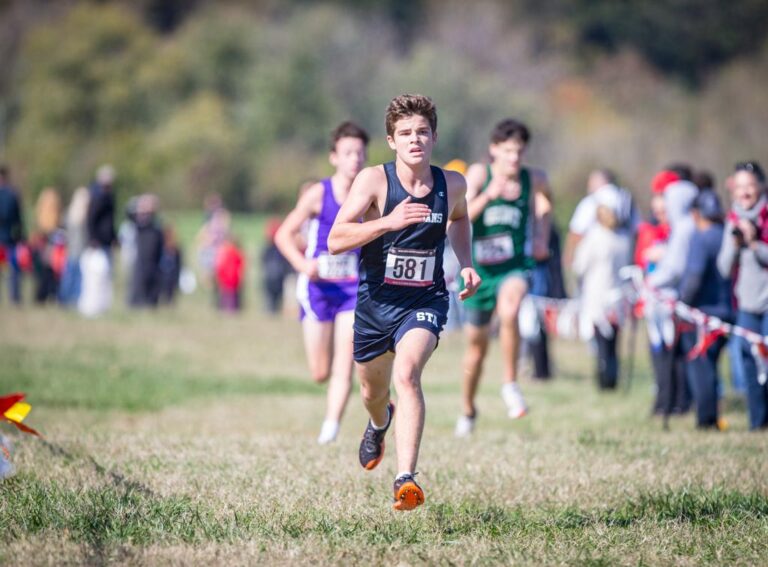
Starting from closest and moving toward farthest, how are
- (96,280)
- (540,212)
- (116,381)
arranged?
1. (540,212)
2. (116,381)
3. (96,280)

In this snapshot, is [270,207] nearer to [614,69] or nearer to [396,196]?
[614,69]

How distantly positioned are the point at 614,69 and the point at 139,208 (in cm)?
5337

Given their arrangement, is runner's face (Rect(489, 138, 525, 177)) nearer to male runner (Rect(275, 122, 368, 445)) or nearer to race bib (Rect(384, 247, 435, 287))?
male runner (Rect(275, 122, 368, 445))

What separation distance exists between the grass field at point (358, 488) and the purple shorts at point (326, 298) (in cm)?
106

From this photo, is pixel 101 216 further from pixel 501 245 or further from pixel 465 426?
pixel 501 245

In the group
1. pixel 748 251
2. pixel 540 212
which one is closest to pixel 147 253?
pixel 540 212

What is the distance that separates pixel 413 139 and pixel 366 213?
20.1 inches

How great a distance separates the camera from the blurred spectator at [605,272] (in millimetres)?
15094

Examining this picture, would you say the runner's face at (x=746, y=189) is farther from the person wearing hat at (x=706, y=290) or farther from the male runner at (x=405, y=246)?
the male runner at (x=405, y=246)

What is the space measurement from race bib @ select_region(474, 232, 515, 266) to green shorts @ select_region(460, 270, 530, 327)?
13cm

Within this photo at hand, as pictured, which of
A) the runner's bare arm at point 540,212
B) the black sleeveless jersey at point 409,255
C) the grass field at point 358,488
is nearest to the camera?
the grass field at point 358,488

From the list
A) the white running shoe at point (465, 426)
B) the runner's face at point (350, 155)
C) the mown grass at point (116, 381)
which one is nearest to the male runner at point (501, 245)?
the white running shoe at point (465, 426)

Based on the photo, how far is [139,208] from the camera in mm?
26031

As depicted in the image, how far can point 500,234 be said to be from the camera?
399 inches
